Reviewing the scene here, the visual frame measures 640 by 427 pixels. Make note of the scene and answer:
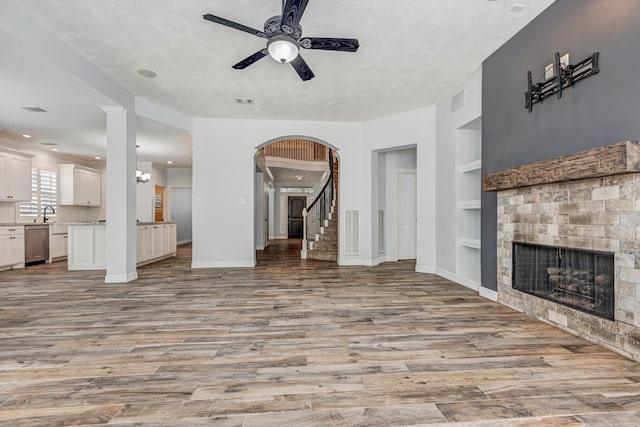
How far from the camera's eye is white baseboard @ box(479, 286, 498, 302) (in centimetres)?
373

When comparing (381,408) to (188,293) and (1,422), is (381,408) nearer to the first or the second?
(1,422)

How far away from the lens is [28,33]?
10.2 feet

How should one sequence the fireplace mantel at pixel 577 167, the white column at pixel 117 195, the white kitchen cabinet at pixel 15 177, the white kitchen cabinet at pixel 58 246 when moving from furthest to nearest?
the white kitchen cabinet at pixel 58 246, the white kitchen cabinet at pixel 15 177, the white column at pixel 117 195, the fireplace mantel at pixel 577 167

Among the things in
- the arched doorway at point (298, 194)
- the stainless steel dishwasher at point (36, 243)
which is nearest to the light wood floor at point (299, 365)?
the stainless steel dishwasher at point (36, 243)

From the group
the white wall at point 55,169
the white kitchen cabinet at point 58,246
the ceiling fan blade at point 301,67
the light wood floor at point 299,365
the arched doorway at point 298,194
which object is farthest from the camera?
the arched doorway at point 298,194

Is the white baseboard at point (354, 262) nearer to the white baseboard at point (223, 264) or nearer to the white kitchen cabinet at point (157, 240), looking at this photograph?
the white baseboard at point (223, 264)

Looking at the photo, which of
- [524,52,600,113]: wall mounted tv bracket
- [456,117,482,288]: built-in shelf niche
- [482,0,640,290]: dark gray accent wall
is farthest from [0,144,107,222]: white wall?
[524,52,600,113]: wall mounted tv bracket

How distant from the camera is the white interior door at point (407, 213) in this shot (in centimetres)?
750

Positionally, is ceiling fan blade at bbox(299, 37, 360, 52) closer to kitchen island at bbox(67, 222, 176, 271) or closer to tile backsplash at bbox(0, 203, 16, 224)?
kitchen island at bbox(67, 222, 176, 271)

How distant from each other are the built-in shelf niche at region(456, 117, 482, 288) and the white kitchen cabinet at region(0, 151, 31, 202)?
880 centimetres

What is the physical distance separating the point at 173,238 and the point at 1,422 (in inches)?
273

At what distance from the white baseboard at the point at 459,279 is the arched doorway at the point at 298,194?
2.64 meters

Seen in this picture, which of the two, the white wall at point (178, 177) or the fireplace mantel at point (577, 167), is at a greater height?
the white wall at point (178, 177)

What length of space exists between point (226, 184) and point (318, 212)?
305 cm
